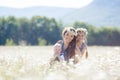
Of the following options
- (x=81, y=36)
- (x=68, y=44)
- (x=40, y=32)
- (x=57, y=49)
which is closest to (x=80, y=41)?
(x=81, y=36)

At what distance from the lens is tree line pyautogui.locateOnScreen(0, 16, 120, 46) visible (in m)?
71.9

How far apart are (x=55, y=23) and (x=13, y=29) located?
785 cm

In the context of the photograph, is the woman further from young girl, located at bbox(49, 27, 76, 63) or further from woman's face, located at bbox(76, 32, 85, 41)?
woman's face, located at bbox(76, 32, 85, 41)

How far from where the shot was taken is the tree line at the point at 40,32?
71938 millimetres

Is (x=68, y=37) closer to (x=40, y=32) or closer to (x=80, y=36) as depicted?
(x=80, y=36)

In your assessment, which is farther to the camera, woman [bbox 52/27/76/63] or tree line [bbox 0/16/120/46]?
tree line [bbox 0/16/120/46]

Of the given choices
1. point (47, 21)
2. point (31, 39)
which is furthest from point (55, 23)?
point (31, 39)

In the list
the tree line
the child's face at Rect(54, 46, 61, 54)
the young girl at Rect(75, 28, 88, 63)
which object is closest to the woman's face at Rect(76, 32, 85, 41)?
the young girl at Rect(75, 28, 88, 63)

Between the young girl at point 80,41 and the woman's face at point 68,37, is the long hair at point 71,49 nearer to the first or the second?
the woman's face at point 68,37

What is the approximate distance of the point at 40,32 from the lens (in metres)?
76.4

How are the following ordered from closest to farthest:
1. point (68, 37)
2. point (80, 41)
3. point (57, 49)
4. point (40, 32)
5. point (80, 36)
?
point (57, 49) → point (68, 37) → point (80, 36) → point (80, 41) → point (40, 32)

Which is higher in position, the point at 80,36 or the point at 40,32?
the point at 80,36

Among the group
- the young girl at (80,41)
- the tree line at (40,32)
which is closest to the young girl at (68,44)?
the young girl at (80,41)

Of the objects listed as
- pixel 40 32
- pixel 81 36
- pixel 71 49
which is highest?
pixel 81 36
